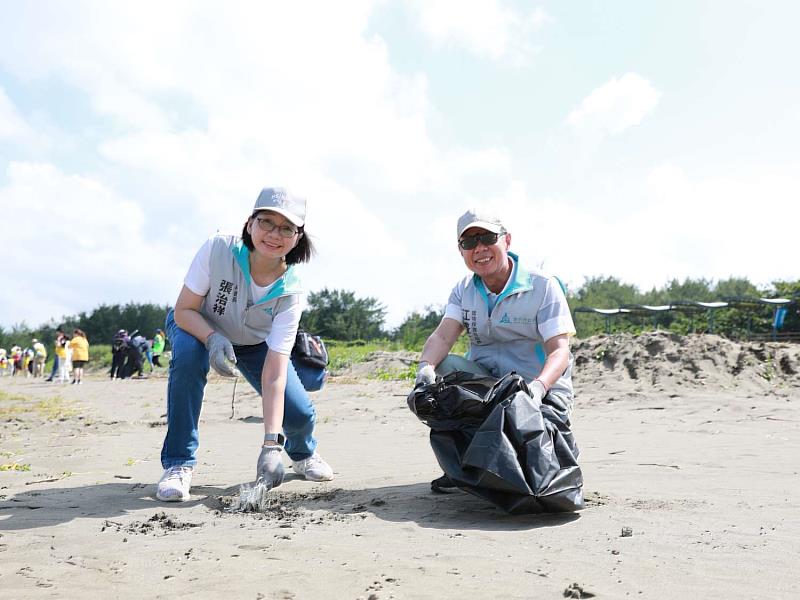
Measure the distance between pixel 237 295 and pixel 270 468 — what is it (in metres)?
0.87

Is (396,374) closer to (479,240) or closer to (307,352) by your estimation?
(307,352)

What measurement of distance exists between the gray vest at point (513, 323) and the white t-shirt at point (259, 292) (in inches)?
34.7

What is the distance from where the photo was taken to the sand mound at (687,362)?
10516mm

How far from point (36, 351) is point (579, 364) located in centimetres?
2025

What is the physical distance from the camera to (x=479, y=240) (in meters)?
3.56

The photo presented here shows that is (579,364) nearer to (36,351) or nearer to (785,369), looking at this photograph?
(785,369)

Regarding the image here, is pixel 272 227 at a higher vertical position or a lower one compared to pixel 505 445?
higher

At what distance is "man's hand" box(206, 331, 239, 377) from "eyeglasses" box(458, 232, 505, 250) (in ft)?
4.02

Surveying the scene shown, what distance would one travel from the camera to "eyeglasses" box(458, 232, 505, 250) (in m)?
3.54

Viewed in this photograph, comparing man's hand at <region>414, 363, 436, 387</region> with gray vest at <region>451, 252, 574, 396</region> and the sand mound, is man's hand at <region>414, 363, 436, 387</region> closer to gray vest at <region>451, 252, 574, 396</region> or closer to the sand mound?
gray vest at <region>451, 252, 574, 396</region>

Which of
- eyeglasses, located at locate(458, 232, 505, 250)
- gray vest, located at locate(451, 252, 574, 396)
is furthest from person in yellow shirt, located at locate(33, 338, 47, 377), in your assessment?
eyeglasses, located at locate(458, 232, 505, 250)

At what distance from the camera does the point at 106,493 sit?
3.78 metres

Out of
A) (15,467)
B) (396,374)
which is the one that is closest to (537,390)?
(15,467)

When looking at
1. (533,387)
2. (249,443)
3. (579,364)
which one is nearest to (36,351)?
(579,364)
